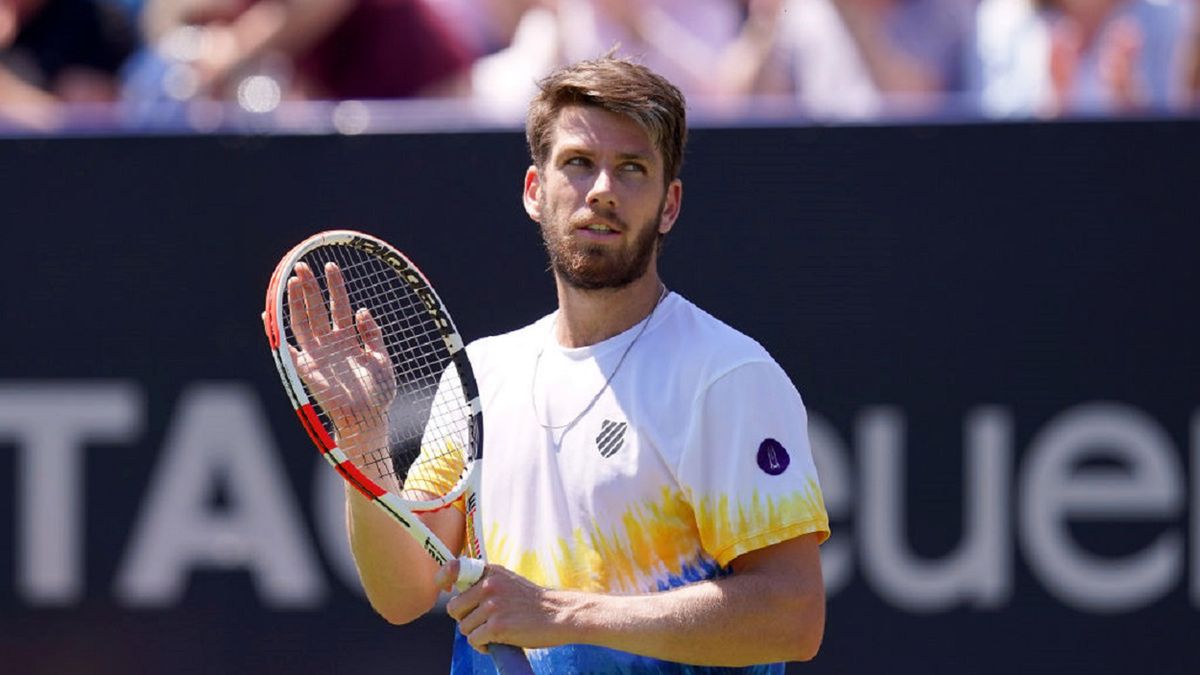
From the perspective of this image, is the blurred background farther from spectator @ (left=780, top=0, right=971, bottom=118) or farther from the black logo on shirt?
the black logo on shirt

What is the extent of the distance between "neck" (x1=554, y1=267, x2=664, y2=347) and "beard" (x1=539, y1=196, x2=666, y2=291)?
22 millimetres

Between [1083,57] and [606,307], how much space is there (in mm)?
3595

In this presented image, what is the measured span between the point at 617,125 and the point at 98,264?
2947mm

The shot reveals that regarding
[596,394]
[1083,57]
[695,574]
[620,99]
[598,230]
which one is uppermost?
[1083,57]

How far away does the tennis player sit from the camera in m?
3.05

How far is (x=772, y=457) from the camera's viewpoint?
3.11 metres

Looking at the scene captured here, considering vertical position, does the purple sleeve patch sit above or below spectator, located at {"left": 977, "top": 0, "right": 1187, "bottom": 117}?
below

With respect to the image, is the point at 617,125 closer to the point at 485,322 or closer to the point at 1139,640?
the point at 485,322

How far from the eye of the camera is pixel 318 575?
559 cm

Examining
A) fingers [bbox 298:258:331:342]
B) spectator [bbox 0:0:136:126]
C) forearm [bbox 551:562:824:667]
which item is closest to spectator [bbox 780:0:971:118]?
spectator [bbox 0:0:136:126]

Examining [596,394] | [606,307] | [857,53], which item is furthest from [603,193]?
[857,53]

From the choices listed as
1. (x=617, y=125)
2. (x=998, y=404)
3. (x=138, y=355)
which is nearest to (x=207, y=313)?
(x=138, y=355)

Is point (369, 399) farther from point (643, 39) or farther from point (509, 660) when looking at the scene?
point (643, 39)

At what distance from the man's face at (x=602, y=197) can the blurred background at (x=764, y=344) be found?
91.8 inches
